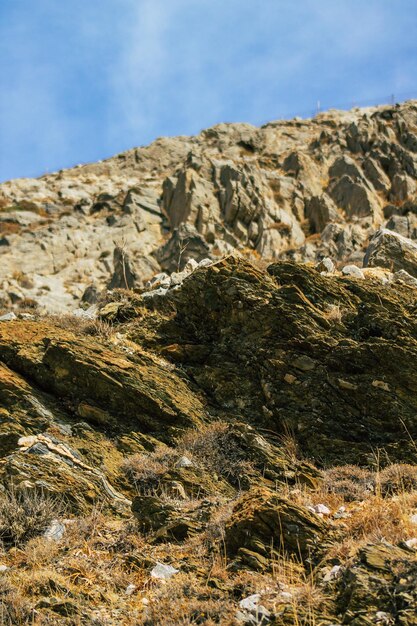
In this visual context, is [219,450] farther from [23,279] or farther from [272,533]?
[23,279]

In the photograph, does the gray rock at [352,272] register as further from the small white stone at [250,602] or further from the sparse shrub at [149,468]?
the small white stone at [250,602]

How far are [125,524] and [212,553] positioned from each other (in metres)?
1.09

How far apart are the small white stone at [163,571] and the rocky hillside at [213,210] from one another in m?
23.7

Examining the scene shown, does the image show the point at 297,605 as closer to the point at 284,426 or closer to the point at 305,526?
the point at 305,526

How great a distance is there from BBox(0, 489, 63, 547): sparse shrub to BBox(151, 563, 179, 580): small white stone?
1169mm

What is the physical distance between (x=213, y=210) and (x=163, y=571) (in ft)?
107

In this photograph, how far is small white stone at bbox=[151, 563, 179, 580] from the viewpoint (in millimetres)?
4277

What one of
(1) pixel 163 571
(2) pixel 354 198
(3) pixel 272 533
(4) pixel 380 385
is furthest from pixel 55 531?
(2) pixel 354 198

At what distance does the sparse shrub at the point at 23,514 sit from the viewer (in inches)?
191

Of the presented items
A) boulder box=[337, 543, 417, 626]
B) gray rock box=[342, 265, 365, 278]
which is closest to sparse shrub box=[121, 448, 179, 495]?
boulder box=[337, 543, 417, 626]

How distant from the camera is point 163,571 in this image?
4344 mm

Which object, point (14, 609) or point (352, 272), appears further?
point (352, 272)

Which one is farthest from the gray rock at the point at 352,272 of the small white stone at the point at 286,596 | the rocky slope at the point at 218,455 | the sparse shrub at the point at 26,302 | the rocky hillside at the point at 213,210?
the sparse shrub at the point at 26,302

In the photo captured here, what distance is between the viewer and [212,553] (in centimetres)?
446
